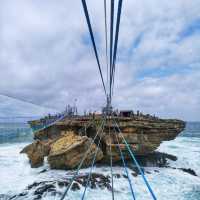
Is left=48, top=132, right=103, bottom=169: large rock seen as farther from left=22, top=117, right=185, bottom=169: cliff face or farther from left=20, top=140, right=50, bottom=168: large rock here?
left=20, top=140, right=50, bottom=168: large rock

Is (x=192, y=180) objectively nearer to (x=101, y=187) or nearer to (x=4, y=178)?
(x=101, y=187)

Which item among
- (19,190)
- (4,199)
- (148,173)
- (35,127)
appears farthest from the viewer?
(35,127)

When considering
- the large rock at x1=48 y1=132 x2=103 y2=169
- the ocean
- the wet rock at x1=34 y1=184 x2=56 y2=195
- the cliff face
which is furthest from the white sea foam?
the cliff face

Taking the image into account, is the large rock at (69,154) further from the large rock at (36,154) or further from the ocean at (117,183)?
the large rock at (36,154)

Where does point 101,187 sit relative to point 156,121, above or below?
below

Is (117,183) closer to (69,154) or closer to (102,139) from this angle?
(69,154)

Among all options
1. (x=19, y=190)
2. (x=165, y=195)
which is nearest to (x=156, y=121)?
(x=165, y=195)

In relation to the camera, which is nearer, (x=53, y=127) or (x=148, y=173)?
(x=148, y=173)
